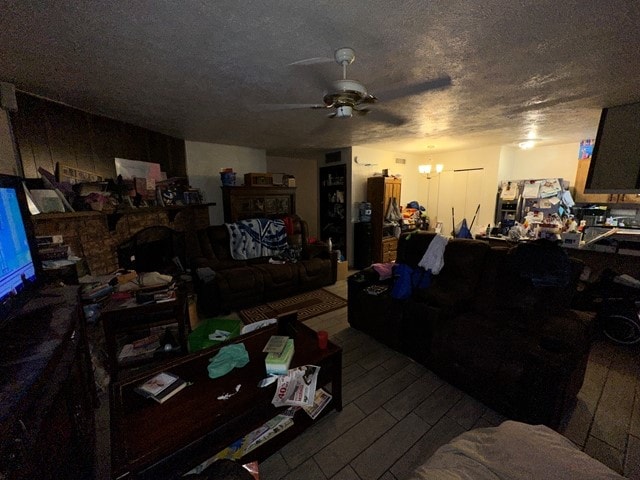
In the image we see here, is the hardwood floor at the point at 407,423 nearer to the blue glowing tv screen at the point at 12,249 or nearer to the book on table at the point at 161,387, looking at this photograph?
the book on table at the point at 161,387

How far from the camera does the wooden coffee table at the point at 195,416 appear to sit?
3.48 ft

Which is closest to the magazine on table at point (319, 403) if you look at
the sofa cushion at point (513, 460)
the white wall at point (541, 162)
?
the sofa cushion at point (513, 460)

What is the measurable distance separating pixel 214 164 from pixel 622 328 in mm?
5466

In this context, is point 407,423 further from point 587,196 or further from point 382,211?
point 587,196

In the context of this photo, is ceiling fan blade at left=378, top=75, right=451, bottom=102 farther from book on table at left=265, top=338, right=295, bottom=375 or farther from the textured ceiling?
book on table at left=265, top=338, right=295, bottom=375

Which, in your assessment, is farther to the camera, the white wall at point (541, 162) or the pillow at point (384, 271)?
the white wall at point (541, 162)

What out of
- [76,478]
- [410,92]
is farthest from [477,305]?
[76,478]

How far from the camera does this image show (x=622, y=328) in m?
2.38

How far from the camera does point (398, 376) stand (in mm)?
2102

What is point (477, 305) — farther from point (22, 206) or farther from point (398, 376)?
point (22, 206)

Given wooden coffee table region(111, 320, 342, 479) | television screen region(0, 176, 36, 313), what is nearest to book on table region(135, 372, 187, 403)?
wooden coffee table region(111, 320, 342, 479)

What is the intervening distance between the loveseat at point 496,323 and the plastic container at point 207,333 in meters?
1.22

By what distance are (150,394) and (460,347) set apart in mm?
1963

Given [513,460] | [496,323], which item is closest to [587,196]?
[496,323]
